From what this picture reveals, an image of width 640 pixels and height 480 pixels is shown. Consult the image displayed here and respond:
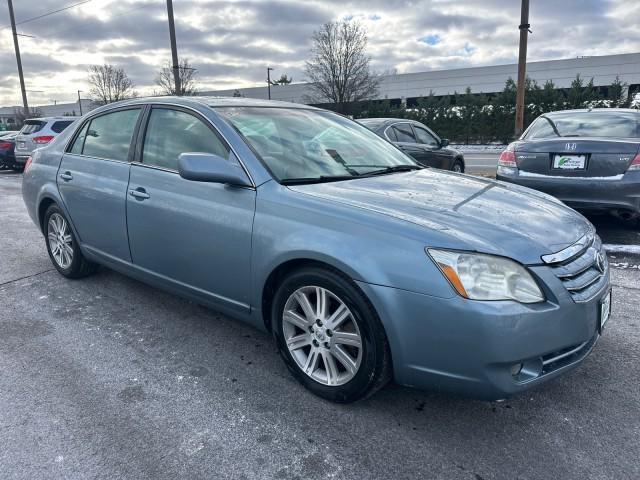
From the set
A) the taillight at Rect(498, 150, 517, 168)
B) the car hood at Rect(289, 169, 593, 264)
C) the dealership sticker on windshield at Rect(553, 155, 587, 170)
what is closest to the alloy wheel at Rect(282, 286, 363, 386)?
the car hood at Rect(289, 169, 593, 264)

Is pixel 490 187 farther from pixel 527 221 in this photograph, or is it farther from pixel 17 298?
pixel 17 298

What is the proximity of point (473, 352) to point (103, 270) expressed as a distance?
3.86m

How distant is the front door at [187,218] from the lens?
2871 millimetres

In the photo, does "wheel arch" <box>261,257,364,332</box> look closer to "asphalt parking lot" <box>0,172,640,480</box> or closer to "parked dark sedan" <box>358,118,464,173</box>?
"asphalt parking lot" <box>0,172,640,480</box>

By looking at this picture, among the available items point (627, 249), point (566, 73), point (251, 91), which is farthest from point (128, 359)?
point (251, 91)

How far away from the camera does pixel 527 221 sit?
2.54 metres

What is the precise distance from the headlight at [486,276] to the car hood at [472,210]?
0.04 metres

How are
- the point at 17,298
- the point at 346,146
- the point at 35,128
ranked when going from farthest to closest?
the point at 35,128 → the point at 17,298 → the point at 346,146

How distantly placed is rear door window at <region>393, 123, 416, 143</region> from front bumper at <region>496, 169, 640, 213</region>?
381 cm

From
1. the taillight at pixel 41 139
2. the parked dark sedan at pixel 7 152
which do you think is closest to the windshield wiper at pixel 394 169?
the taillight at pixel 41 139

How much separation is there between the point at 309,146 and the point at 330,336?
1.32 m

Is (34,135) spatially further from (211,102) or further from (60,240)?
(211,102)

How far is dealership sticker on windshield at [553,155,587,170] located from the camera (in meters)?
5.30

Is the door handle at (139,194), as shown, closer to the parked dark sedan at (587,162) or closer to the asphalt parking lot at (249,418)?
the asphalt parking lot at (249,418)
